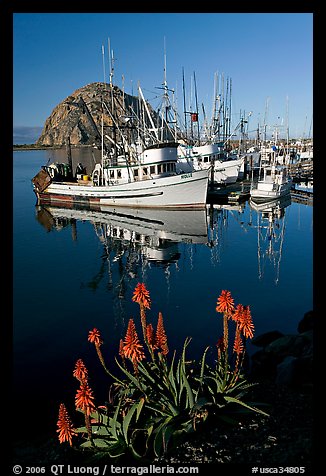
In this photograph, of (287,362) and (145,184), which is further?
(145,184)

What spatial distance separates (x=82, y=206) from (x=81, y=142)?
16082 cm

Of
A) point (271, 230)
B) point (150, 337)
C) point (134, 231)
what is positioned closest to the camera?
point (150, 337)

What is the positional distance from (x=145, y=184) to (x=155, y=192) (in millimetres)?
1139

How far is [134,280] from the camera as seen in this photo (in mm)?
17156

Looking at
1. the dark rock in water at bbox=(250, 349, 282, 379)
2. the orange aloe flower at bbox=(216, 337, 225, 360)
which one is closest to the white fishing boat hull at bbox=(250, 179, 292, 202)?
the dark rock in water at bbox=(250, 349, 282, 379)

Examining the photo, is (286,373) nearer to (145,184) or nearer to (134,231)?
(134,231)

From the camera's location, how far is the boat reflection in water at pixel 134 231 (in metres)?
19.9

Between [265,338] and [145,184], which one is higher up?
[145,184]

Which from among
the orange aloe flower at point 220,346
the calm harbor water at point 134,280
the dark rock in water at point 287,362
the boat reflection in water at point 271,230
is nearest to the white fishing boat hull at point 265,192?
the boat reflection in water at point 271,230

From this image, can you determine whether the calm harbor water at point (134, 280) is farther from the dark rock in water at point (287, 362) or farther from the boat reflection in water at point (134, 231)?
the dark rock in water at point (287, 362)

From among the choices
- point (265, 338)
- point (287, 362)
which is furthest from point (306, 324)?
point (287, 362)

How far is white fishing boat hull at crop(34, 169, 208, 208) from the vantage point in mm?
32969
